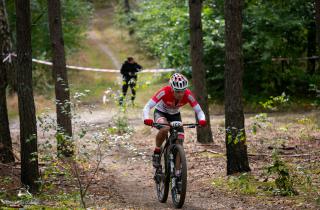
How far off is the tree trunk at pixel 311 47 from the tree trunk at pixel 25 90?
13951 mm

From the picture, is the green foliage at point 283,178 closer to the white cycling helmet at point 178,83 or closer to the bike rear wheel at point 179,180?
the bike rear wheel at point 179,180

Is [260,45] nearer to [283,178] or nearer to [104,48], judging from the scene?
[283,178]

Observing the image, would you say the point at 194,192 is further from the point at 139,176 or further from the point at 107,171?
the point at 107,171

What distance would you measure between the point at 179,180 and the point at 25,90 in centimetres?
287

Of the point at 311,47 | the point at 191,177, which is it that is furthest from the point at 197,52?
the point at 311,47

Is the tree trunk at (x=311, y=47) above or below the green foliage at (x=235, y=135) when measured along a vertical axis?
above

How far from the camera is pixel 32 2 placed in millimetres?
27125

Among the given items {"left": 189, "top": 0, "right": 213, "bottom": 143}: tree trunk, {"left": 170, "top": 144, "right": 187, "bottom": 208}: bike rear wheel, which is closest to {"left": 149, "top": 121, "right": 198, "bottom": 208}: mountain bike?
{"left": 170, "top": 144, "right": 187, "bottom": 208}: bike rear wheel

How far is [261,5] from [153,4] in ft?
31.5

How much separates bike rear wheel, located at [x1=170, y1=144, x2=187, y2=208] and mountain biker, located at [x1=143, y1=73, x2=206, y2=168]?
28cm

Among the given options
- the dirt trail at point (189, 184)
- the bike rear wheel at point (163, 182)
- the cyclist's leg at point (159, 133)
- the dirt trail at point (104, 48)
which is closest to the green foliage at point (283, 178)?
the dirt trail at point (189, 184)

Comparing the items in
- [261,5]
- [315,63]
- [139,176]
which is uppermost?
[261,5]

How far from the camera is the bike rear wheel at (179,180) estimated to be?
7.82 m

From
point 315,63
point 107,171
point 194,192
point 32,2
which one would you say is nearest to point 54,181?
point 107,171
